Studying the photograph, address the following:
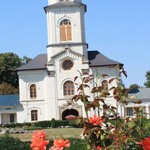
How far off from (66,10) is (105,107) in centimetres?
4116

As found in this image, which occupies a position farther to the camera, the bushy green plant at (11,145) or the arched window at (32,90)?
the arched window at (32,90)

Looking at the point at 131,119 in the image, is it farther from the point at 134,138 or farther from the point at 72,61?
the point at 72,61

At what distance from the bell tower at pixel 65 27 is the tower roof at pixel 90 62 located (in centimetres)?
110

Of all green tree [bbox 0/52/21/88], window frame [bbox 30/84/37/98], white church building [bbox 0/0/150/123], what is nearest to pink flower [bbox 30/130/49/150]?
white church building [bbox 0/0/150/123]

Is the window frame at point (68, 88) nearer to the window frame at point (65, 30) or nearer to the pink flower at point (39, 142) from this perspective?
the window frame at point (65, 30)

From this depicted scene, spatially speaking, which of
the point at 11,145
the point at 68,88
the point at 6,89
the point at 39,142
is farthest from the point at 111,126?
the point at 6,89

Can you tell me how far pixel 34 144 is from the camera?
14.0 ft

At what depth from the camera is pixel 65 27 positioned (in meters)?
45.8

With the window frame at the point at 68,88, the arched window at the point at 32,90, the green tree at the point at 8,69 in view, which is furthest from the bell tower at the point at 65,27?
the green tree at the point at 8,69

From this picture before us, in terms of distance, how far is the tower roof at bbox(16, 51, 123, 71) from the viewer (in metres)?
44.8

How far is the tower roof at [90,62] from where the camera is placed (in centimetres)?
4475

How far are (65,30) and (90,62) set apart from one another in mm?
4500

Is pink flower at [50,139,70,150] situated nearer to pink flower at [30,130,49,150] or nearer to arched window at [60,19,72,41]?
pink flower at [30,130,49,150]

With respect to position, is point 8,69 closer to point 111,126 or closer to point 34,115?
point 34,115
